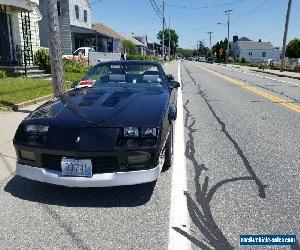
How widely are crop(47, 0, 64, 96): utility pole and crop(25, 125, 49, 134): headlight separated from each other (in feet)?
17.5

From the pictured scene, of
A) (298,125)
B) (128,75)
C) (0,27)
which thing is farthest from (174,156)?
(0,27)

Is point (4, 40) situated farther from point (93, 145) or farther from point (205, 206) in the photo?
point (205, 206)

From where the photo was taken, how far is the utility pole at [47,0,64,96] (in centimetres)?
862

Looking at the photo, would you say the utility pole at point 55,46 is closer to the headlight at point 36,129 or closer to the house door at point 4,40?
the headlight at point 36,129

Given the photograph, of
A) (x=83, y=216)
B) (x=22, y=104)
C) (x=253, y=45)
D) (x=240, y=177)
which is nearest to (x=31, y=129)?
(x=83, y=216)

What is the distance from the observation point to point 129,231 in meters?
3.32

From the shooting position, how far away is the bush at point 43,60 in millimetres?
Result: 18828

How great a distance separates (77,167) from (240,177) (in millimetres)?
2271

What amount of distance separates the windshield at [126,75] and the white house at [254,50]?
114444mm

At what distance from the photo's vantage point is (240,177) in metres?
4.68

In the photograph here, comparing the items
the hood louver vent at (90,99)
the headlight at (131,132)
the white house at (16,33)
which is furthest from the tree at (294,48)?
the headlight at (131,132)

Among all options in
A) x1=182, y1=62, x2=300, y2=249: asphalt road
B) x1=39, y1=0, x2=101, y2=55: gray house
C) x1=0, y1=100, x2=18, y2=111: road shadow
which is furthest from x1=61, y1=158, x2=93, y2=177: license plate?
x1=39, y1=0, x2=101, y2=55: gray house

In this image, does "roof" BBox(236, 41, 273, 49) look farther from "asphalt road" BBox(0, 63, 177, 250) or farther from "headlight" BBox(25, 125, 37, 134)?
"headlight" BBox(25, 125, 37, 134)

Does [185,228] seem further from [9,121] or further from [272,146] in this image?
[9,121]
